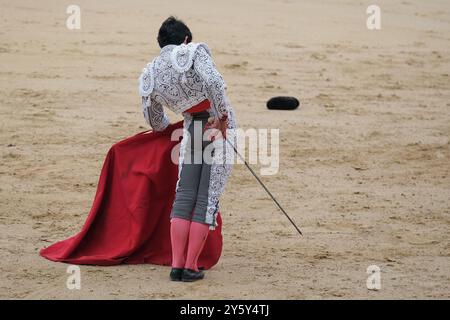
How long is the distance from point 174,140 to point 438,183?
274 cm

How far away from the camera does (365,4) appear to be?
13.5 metres

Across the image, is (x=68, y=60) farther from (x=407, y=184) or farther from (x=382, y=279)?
(x=382, y=279)

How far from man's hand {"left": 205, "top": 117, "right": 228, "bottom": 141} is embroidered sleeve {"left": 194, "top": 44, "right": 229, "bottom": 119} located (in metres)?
0.07

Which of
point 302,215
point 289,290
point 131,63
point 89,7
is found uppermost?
point 89,7

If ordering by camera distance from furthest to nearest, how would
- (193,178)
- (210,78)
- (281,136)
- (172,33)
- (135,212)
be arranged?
1. (281,136)
2. (135,212)
3. (193,178)
4. (172,33)
5. (210,78)

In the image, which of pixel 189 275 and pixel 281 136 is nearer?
pixel 189 275

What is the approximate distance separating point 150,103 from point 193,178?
41 centimetres

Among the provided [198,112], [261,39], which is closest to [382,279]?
[198,112]

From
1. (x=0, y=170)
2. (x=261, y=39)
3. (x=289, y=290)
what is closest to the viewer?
(x=289, y=290)

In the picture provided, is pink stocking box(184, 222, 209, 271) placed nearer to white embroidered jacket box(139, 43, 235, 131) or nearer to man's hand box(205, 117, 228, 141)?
man's hand box(205, 117, 228, 141)

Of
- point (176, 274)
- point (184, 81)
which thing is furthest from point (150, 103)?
point (176, 274)

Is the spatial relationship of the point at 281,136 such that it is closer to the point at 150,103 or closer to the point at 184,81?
the point at 150,103

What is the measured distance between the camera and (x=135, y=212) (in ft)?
16.8

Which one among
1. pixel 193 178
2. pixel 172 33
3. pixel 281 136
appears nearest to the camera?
pixel 172 33
